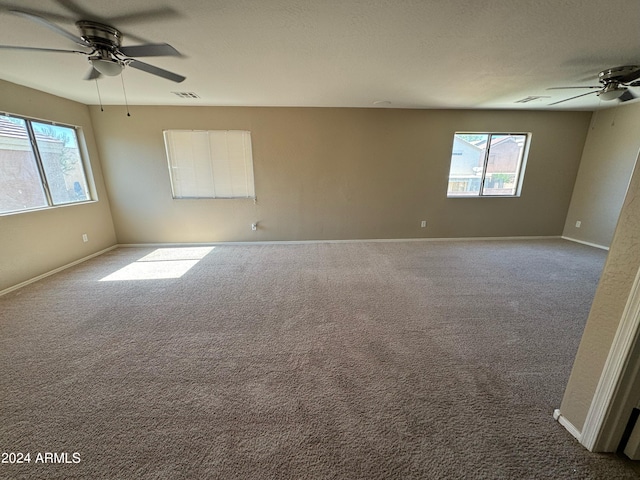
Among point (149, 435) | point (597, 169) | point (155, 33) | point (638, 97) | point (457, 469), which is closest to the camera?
point (457, 469)

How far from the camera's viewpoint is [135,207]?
438 cm

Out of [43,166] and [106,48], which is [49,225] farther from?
[106,48]

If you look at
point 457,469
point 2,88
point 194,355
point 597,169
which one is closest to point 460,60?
point 457,469

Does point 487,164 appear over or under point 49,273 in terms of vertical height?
over

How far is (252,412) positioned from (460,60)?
132 inches

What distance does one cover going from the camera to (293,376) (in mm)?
1687

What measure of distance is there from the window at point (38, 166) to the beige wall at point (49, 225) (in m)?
0.13

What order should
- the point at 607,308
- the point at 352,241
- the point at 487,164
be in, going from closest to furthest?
1. the point at 607,308
2. the point at 487,164
3. the point at 352,241

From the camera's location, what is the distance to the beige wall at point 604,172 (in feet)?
12.9

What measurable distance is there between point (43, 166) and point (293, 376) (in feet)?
14.4

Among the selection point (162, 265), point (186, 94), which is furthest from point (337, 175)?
point (162, 265)

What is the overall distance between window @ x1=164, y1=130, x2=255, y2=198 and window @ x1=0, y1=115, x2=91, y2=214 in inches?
51.5

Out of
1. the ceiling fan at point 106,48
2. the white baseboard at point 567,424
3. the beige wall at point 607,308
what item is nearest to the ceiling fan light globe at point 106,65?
the ceiling fan at point 106,48

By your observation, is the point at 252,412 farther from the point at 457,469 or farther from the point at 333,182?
the point at 333,182
